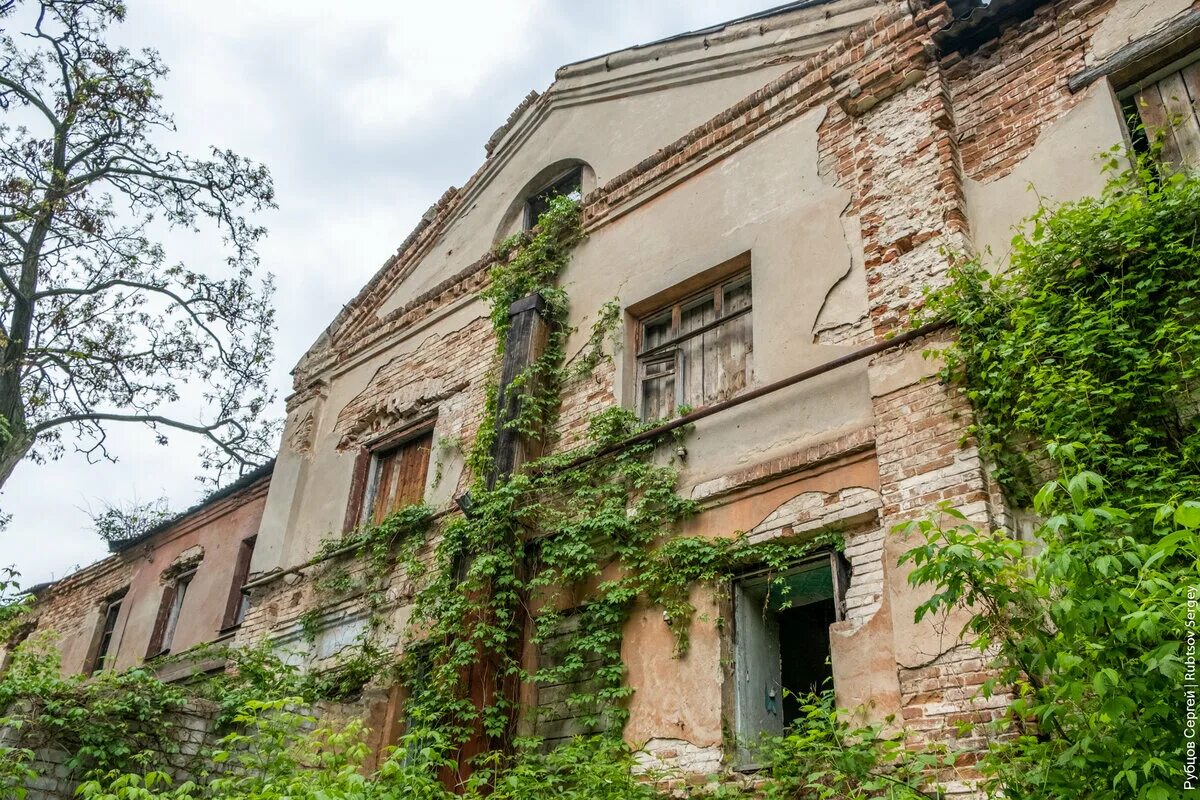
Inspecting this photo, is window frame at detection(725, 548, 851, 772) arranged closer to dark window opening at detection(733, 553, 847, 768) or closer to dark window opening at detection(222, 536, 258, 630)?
dark window opening at detection(733, 553, 847, 768)

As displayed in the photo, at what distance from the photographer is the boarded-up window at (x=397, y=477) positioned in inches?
364

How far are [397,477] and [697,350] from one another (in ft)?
12.6

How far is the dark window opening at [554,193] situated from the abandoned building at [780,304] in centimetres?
3

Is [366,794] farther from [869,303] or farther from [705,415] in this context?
A: [869,303]

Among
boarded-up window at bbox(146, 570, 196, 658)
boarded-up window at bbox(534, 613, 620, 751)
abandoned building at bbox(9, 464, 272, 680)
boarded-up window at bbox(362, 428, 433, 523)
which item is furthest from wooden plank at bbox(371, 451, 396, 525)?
boarded-up window at bbox(146, 570, 196, 658)

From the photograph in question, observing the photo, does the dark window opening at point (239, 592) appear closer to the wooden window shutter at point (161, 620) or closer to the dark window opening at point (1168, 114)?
the wooden window shutter at point (161, 620)

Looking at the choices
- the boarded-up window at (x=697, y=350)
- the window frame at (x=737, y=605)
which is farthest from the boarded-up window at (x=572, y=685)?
the boarded-up window at (x=697, y=350)

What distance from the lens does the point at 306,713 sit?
778 cm

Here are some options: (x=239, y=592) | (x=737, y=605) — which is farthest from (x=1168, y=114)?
(x=239, y=592)

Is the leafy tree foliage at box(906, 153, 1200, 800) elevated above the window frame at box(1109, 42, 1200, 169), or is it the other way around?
the window frame at box(1109, 42, 1200, 169)

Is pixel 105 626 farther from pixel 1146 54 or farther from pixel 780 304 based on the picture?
A: pixel 1146 54

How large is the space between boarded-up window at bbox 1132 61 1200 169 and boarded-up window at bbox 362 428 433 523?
264 inches

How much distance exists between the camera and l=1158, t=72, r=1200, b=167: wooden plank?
534cm

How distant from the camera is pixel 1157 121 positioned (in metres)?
5.61
